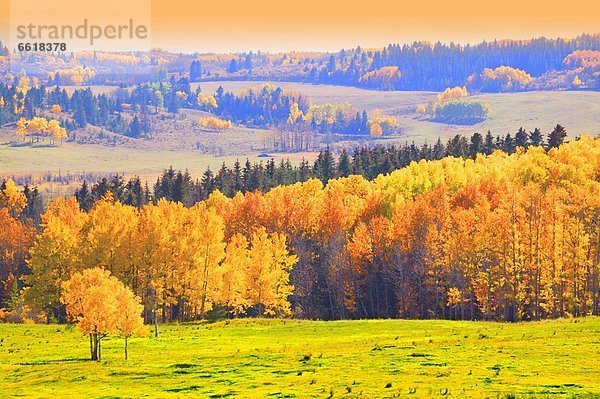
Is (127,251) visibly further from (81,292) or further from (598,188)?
(598,188)

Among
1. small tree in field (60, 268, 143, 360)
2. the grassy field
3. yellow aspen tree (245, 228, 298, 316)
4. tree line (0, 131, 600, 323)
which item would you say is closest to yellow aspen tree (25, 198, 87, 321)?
tree line (0, 131, 600, 323)

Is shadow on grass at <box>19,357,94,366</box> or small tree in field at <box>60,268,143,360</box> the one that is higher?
small tree in field at <box>60,268,143,360</box>

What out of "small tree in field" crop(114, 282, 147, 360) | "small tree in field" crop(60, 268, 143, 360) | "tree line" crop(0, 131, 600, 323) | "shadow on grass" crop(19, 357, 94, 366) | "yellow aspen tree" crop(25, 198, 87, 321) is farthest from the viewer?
"yellow aspen tree" crop(25, 198, 87, 321)

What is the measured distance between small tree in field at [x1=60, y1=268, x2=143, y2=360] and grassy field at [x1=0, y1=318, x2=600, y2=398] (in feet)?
8.82

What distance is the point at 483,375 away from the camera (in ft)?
163

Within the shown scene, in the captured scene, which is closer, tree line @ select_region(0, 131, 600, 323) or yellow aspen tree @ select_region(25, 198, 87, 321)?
tree line @ select_region(0, 131, 600, 323)

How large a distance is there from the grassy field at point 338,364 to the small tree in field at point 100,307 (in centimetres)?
269

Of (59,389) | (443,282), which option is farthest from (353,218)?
(59,389)

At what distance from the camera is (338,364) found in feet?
185

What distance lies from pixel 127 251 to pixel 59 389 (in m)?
51.5

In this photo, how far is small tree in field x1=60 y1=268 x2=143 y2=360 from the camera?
67.4 metres

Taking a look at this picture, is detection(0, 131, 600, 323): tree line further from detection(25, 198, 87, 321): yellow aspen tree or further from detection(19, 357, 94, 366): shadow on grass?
detection(19, 357, 94, 366): shadow on grass

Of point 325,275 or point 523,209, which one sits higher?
point 523,209

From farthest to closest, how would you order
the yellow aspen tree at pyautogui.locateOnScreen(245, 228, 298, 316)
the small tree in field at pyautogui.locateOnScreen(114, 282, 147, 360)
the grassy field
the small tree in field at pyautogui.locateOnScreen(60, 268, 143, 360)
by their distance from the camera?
the yellow aspen tree at pyautogui.locateOnScreen(245, 228, 298, 316), the small tree in field at pyautogui.locateOnScreen(114, 282, 147, 360), the small tree in field at pyautogui.locateOnScreen(60, 268, 143, 360), the grassy field
